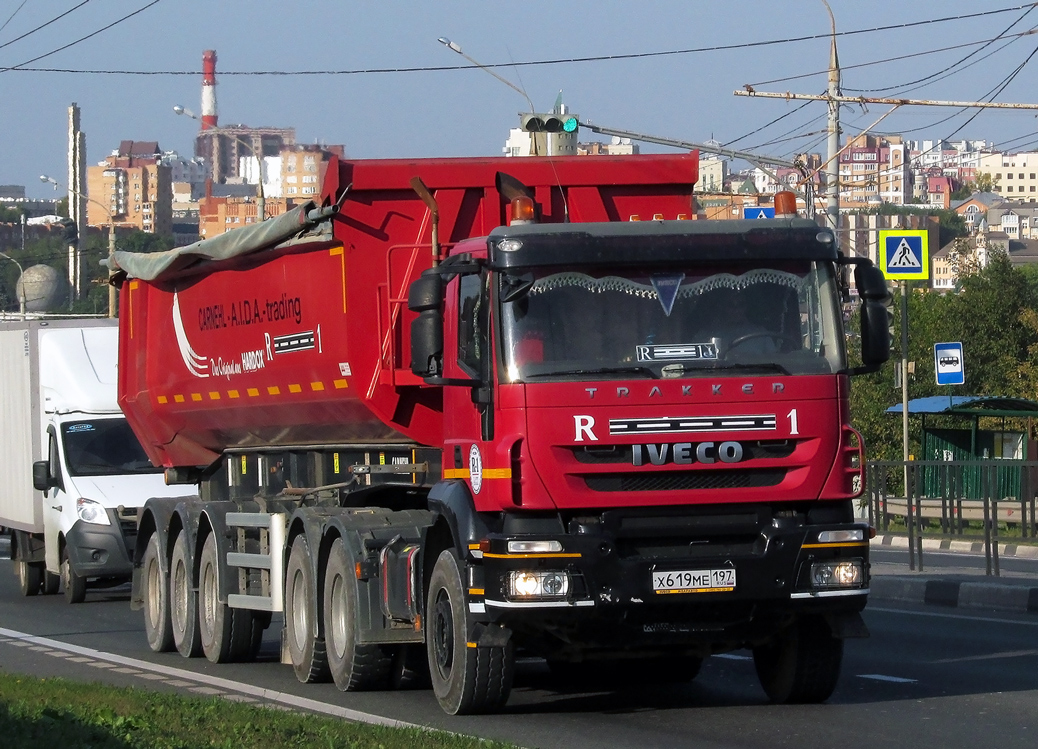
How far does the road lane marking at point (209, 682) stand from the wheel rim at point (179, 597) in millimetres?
598

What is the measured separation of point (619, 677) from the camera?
11.9 meters

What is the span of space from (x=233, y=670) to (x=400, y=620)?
298 centimetres

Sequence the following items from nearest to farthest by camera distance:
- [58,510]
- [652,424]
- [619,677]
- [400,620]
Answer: [652,424], [400,620], [619,677], [58,510]

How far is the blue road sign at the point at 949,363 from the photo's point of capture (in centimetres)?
2530

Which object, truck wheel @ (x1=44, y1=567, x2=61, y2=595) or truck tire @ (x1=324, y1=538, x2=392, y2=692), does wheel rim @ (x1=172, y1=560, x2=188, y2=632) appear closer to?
truck tire @ (x1=324, y1=538, x2=392, y2=692)

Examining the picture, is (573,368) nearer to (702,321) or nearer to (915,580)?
(702,321)

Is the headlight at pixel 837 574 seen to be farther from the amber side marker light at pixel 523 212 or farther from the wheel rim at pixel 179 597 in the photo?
the wheel rim at pixel 179 597

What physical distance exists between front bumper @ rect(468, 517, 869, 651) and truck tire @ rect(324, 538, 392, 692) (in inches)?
76.2

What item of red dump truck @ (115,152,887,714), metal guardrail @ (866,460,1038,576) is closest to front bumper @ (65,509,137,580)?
red dump truck @ (115,152,887,714)

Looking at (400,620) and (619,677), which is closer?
(400,620)

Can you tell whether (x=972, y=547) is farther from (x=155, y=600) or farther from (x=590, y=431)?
(x=590, y=431)

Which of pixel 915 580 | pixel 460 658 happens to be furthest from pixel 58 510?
pixel 460 658

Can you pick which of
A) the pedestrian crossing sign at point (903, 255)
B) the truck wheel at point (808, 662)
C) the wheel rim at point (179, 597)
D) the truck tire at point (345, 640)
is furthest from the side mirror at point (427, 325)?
the pedestrian crossing sign at point (903, 255)

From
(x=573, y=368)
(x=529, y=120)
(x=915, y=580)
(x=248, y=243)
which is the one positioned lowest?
(x=915, y=580)
